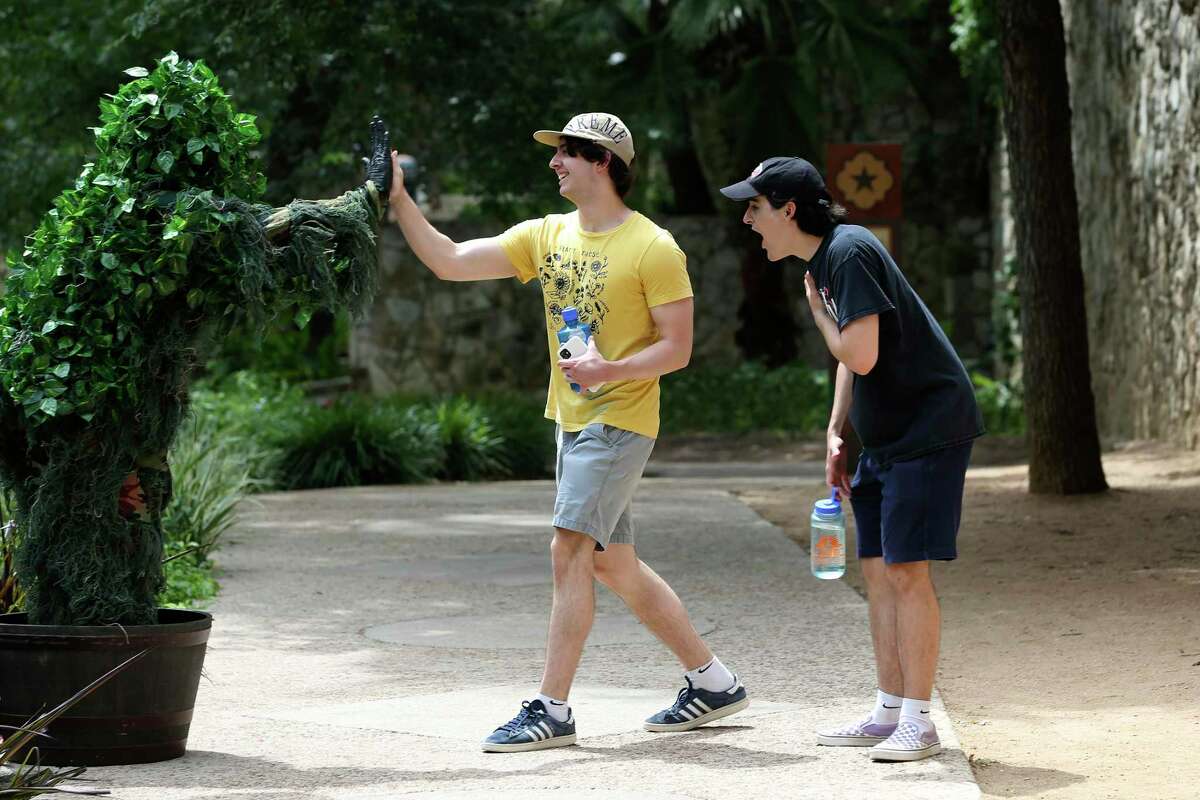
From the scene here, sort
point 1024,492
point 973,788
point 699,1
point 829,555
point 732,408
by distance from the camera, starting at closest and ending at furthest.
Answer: point 973,788 → point 829,555 → point 1024,492 → point 699,1 → point 732,408

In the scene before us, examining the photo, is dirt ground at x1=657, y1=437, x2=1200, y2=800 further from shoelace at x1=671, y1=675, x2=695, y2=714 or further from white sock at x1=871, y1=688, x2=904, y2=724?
shoelace at x1=671, y1=675, x2=695, y2=714

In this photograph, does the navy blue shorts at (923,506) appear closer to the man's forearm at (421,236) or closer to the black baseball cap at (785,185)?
the black baseball cap at (785,185)

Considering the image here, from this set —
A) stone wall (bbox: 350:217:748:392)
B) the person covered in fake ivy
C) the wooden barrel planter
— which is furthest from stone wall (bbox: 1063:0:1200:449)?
the wooden barrel planter

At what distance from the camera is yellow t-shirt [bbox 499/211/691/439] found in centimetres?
508

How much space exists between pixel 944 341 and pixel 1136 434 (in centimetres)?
1045

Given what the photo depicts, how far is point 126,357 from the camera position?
15.6 feet

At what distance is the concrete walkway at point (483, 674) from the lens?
4570mm

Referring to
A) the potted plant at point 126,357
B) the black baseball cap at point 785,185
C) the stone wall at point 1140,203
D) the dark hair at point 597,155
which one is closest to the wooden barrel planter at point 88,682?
the potted plant at point 126,357

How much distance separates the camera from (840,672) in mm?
6172

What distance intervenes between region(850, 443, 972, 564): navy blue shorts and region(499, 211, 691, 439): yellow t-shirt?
2.50 ft

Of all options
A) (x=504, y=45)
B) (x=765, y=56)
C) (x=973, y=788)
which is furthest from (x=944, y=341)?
(x=765, y=56)

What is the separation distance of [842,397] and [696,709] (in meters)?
1.08

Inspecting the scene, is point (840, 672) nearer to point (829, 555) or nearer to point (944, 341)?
point (829, 555)

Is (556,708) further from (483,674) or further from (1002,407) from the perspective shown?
(1002,407)
